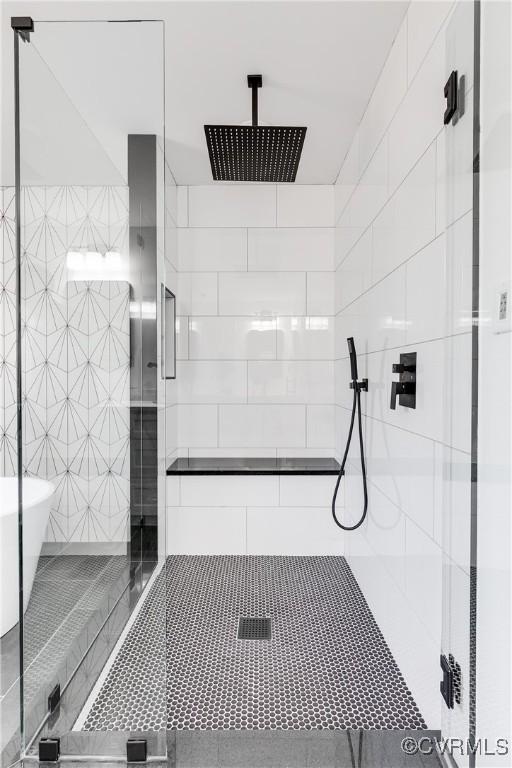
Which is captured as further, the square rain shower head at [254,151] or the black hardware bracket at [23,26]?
the square rain shower head at [254,151]

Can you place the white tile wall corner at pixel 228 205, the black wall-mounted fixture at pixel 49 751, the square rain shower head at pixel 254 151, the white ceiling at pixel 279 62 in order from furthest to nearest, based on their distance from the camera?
1. the white tile wall corner at pixel 228 205
2. the square rain shower head at pixel 254 151
3. the white ceiling at pixel 279 62
4. the black wall-mounted fixture at pixel 49 751

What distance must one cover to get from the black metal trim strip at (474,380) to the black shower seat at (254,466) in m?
1.80

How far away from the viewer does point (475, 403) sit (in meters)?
1.11

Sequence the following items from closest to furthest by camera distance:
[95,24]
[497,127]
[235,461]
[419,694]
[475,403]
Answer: [497,127] → [475,403] → [95,24] → [419,694] → [235,461]

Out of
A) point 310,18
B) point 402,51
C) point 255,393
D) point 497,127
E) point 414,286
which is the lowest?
point 255,393

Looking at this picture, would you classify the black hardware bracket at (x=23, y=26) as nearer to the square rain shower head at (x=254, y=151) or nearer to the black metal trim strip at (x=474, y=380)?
the square rain shower head at (x=254, y=151)

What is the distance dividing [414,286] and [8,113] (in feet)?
5.27

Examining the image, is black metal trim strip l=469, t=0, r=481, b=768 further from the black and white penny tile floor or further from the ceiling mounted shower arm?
the ceiling mounted shower arm

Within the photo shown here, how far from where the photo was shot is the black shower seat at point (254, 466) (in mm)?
2932

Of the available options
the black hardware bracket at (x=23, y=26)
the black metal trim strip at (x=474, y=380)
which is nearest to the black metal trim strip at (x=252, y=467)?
the black metal trim strip at (x=474, y=380)

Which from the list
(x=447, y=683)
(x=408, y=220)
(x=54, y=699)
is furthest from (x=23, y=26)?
(x=447, y=683)

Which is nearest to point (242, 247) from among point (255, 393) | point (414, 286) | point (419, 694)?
point (255, 393)

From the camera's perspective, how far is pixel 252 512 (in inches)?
117

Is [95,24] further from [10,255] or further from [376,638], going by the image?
[376,638]
